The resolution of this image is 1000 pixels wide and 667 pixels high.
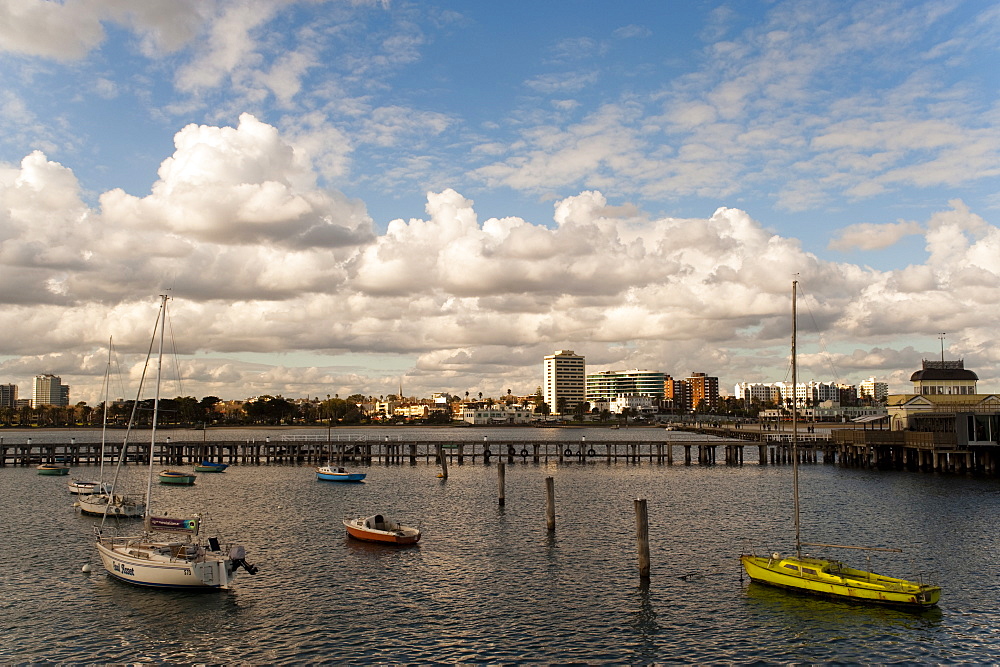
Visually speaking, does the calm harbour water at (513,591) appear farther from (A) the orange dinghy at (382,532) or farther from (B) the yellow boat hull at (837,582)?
(A) the orange dinghy at (382,532)

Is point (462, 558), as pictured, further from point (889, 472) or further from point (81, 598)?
point (889, 472)

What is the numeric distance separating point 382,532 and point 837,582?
1117 inches

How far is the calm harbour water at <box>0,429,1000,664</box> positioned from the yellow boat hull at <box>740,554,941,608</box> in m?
0.72

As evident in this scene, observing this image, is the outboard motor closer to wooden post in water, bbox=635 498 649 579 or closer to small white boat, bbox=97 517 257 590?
small white boat, bbox=97 517 257 590

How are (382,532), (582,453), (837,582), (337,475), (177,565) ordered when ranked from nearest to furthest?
(837,582) < (177,565) < (382,532) < (337,475) < (582,453)

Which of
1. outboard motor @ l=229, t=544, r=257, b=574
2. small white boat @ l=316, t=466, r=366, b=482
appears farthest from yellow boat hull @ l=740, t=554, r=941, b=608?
small white boat @ l=316, t=466, r=366, b=482

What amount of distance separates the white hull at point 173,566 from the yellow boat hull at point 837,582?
89.9 feet

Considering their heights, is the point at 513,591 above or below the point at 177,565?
below

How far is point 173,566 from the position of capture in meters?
39.4

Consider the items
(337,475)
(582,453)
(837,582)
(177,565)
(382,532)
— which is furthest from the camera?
Result: (582,453)

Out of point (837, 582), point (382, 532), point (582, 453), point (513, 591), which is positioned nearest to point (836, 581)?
point (837, 582)

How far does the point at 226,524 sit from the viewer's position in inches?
2416

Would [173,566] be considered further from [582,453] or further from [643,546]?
[582,453]

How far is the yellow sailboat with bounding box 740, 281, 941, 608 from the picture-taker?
35000mm
